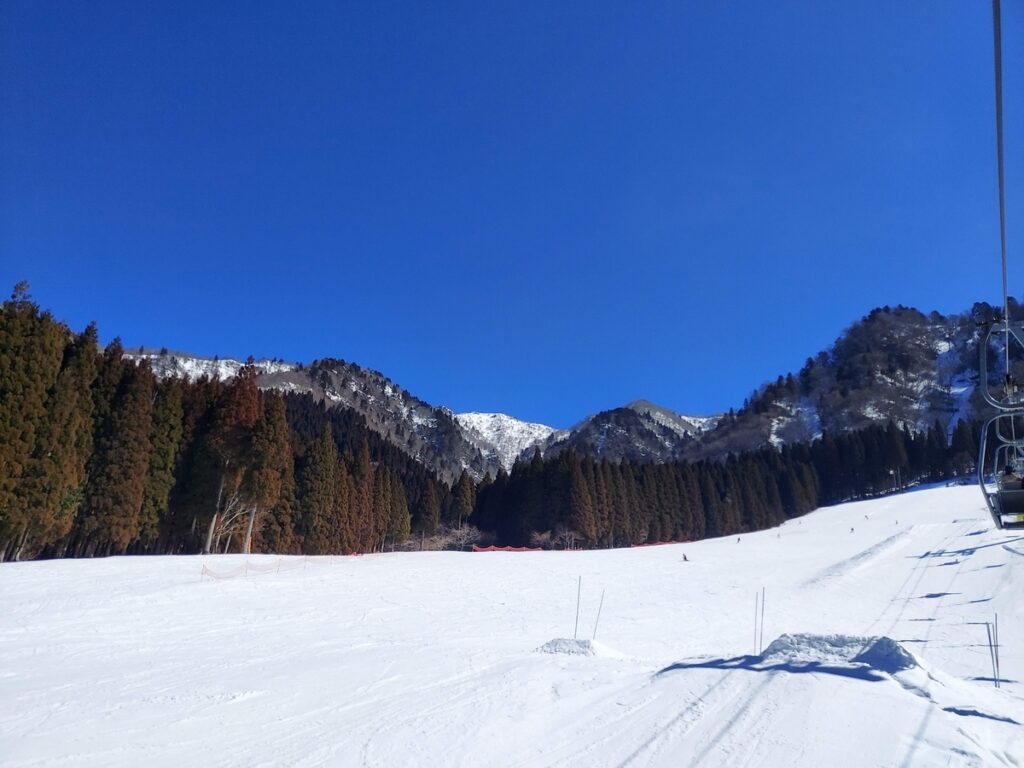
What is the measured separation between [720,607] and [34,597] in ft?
72.5

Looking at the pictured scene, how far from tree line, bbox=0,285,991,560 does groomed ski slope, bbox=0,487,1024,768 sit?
25.8 feet

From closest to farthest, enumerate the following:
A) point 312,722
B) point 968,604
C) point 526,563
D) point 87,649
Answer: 1. point 312,722
2. point 87,649
3. point 968,604
4. point 526,563

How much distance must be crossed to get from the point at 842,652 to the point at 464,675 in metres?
6.06

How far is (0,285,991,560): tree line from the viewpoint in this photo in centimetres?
2458

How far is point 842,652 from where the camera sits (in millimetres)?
9289

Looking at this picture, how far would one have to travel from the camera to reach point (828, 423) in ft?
561

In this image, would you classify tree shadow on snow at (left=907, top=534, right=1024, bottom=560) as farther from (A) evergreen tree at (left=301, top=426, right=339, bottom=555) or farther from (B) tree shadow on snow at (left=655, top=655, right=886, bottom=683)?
(A) evergreen tree at (left=301, top=426, right=339, bottom=555)

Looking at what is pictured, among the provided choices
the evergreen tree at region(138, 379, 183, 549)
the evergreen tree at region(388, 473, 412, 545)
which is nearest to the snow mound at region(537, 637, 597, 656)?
the evergreen tree at region(138, 379, 183, 549)

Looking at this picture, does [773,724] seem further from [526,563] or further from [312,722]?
[526,563]

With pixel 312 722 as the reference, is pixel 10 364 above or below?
above

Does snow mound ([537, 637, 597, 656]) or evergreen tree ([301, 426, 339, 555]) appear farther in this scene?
evergreen tree ([301, 426, 339, 555])

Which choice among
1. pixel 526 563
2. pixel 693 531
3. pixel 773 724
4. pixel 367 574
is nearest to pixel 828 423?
pixel 693 531

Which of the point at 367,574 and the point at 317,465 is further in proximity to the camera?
the point at 317,465

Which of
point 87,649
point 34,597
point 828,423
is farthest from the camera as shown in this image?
point 828,423
